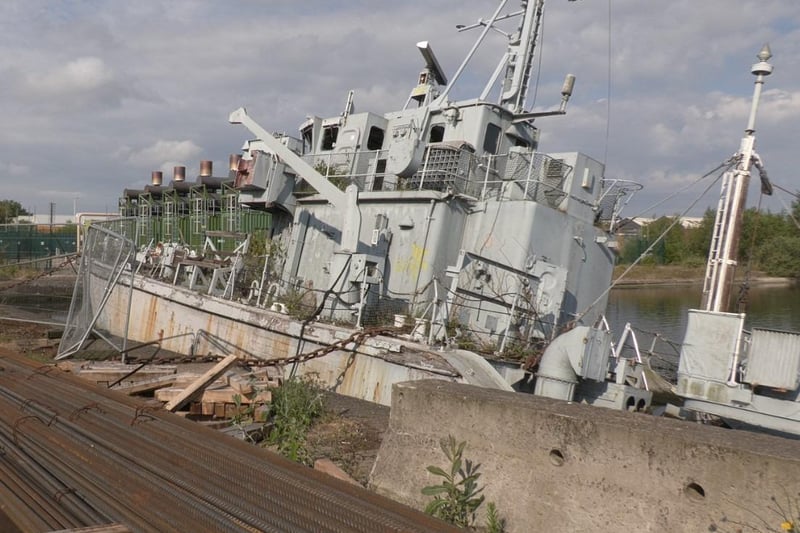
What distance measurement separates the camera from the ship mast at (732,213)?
28.4ft

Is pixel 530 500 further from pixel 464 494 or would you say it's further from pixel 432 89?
pixel 432 89

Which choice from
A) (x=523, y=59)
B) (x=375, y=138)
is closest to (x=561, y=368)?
(x=523, y=59)

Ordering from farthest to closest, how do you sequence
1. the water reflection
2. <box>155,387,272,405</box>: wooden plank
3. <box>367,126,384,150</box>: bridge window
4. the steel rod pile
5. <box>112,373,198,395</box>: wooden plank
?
the water reflection
<box>367,126,384,150</box>: bridge window
<box>112,373,198,395</box>: wooden plank
<box>155,387,272,405</box>: wooden plank
the steel rod pile

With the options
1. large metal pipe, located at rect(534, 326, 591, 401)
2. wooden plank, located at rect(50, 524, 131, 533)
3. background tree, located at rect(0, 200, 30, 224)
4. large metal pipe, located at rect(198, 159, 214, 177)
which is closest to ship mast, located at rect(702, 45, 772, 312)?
large metal pipe, located at rect(534, 326, 591, 401)

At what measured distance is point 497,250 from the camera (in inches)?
453

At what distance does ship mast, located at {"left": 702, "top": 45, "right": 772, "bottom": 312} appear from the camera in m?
8.66

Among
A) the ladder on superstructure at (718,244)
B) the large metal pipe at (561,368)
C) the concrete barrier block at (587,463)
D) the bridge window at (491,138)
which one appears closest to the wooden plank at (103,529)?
the concrete barrier block at (587,463)

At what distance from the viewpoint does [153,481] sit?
4.61 meters

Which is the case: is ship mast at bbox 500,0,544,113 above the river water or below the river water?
above

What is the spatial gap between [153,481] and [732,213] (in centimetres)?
782

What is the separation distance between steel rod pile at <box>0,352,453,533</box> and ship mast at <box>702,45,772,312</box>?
6363 millimetres

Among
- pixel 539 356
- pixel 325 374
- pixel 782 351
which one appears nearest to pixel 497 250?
pixel 539 356

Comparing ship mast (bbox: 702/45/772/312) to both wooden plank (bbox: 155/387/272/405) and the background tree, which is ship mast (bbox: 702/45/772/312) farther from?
the background tree

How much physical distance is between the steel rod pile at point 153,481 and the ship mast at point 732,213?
636 centimetres
